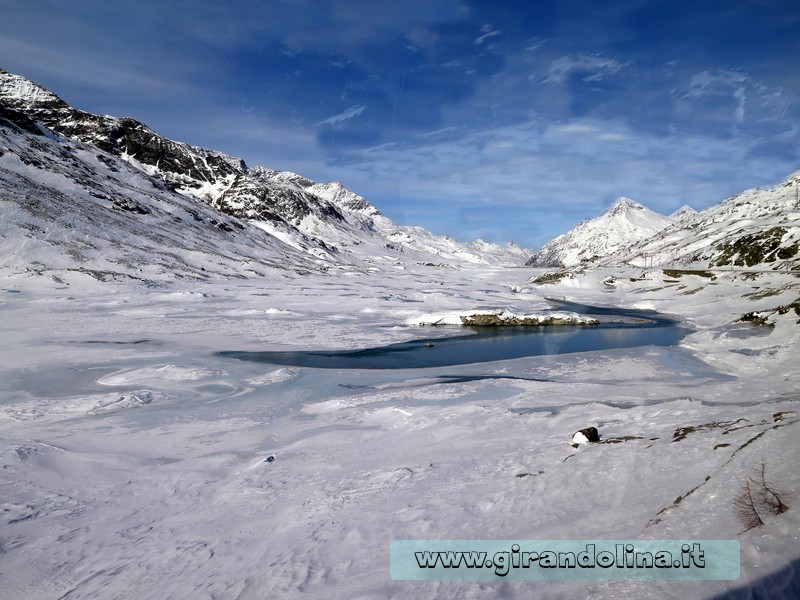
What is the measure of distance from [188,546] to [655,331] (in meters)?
47.7

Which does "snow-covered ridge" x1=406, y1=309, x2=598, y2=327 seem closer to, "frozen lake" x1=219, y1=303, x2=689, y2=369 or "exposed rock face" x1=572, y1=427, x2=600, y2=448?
"frozen lake" x1=219, y1=303, x2=689, y2=369

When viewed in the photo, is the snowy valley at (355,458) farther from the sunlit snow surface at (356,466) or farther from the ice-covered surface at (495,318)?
the ice-covered surface at (495,318)

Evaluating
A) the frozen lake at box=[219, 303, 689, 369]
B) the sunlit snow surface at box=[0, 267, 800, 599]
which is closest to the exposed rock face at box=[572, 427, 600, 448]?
the sunlit snow surface at box=[0, 267, 800, 599]

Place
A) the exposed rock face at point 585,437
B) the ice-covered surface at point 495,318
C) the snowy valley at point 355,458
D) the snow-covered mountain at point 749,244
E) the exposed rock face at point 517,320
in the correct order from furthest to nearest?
1. the snow-covered mountain at point 749,244
2. the exposed rock face at point 517,320
3. the ice-covered surface at point 495,318
4. the exposed rock face at point 585,437
5. the snowy valley at point 355,458

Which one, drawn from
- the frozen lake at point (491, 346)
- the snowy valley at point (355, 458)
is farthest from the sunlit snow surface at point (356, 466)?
the frozen lake at point (491, 346)

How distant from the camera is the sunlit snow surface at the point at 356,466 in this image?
323 inches

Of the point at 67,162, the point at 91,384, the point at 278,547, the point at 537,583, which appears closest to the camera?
the point at 537,583

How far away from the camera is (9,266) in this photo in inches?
2938

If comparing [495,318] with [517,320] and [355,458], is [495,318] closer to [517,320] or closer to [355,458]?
[517,320]

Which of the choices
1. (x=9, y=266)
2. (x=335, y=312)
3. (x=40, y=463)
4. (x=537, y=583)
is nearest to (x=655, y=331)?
(x=335, y=312)

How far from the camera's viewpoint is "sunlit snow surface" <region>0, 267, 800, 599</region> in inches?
323

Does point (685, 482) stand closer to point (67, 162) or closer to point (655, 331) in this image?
point (655, 331)

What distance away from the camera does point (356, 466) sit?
13352 millimetres

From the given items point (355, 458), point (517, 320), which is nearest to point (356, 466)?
point (355, 458)
